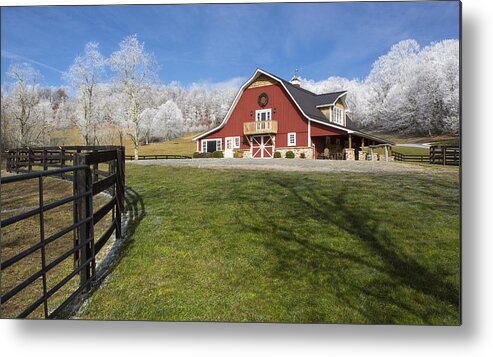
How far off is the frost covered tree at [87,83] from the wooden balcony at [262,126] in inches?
108

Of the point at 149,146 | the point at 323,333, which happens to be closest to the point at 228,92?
the point at 149,146

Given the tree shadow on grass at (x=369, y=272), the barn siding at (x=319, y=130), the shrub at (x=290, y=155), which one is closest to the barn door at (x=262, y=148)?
the shrub at (x=290, y=155)

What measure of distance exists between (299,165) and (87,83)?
3349mm

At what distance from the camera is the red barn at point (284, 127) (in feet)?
15.9

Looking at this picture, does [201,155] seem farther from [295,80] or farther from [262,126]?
[262,126]

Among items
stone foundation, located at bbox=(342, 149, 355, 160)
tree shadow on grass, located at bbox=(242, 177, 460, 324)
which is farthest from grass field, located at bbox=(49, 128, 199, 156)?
stone foundation, located at bbox=(342, 149, 355, 160)

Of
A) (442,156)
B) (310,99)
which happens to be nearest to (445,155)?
(442,156)

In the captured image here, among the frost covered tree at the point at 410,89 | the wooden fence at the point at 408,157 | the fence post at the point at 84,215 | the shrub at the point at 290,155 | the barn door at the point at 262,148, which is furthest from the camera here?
the barn door at the point at 262,148

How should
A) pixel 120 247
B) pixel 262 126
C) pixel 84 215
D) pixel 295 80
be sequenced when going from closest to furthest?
pixel 84 215 < pixel 120 247 < pixel 295 80 < pixel 262 126

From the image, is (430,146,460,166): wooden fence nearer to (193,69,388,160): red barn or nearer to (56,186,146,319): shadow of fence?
(193,69,388,160): red barn

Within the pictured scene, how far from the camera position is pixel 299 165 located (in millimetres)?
5520

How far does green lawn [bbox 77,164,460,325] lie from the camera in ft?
9.21

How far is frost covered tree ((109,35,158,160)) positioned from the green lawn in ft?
4.73

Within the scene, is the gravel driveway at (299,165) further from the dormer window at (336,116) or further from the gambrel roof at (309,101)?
the dormer window at (336,116)
